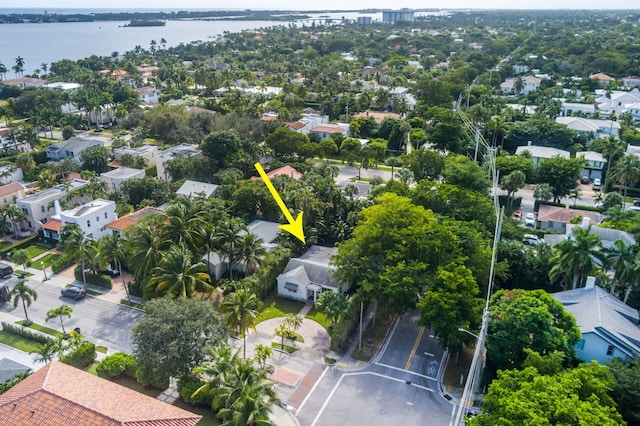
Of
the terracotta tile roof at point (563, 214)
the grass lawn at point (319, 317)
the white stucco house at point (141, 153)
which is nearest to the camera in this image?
the grass lawn at point (319, 317)

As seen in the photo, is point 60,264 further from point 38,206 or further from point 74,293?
point 38,206

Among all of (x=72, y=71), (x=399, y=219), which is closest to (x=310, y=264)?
(x=399, y=219)

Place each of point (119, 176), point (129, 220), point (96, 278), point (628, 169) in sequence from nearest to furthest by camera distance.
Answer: point (96, 278) → point (129, 220) → point (628, 169) → point (119, 176)

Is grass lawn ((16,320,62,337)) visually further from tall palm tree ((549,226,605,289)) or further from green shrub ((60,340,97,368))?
tall palm tree ((549,226,605,289))

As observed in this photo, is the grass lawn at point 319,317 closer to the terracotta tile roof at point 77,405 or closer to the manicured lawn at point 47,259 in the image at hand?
the terracotta tile roof at point 77,405

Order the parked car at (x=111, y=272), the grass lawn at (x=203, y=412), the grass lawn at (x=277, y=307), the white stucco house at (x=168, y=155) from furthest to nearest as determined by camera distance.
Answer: the white stucco house at (x=168, y=155) → the parked car at (x=111, y=272) → the grass lawn at (x=277, y=307) → the grass lawn at (x=203, y=412)

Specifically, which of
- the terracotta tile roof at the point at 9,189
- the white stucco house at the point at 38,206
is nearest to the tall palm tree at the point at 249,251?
the white stucco house at the point at 38,206

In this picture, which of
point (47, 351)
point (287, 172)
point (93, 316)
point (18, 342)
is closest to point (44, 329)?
point (18, 342)

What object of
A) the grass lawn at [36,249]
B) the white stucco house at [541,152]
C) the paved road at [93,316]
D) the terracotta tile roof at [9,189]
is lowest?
the paved road at [93,316]
